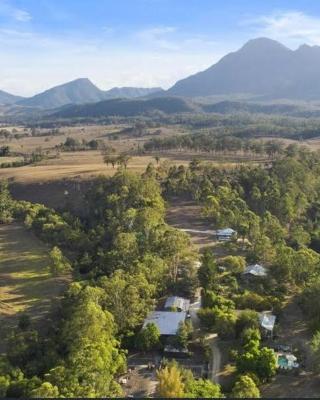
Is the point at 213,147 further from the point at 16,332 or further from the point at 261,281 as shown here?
the point at 16,332

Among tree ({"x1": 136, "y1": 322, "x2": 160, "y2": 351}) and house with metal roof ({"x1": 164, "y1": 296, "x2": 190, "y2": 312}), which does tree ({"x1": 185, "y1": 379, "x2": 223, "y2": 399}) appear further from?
house with metal roof ({"x1": 164, "y1": 296, "x2": 190, "y2": 312})

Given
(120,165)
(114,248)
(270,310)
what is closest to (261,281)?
(270,310)

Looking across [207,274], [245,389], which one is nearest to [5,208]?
[207,274]

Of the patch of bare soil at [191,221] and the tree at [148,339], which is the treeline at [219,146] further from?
the tree at [148,339]

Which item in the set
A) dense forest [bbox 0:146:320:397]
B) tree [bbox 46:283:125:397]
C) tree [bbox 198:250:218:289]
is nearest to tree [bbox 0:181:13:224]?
dense forest [bbox 0:146:320:397]

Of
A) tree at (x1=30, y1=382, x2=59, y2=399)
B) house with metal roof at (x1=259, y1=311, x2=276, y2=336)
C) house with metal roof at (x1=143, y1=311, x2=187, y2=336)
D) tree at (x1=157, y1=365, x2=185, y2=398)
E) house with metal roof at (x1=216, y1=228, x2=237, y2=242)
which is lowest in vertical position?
house with metal roof at (x1=259, y1=311, x2=276, y2=336)
